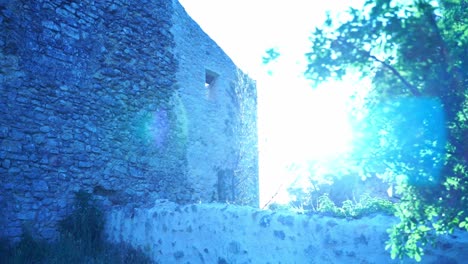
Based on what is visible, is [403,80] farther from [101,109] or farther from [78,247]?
[101,109]

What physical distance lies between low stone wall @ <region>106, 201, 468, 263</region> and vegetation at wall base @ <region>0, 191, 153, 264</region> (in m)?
0.18

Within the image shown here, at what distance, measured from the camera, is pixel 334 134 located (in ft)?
7.52

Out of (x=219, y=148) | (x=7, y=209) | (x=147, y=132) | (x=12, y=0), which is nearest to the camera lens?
(x=7, y=209)

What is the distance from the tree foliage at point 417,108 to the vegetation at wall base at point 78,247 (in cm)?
355

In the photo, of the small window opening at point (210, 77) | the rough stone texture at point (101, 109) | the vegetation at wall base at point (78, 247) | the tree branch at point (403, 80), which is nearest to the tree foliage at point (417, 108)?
the tree branch at point (403, 80)

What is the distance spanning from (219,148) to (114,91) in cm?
358

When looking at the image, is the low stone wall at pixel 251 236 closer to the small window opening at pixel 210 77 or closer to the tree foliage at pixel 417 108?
the tree foliage at pixel 417 108

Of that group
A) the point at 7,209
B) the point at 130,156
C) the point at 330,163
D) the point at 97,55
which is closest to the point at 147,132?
the point at 130,156

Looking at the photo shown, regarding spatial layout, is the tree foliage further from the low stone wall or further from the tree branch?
the low stone wall

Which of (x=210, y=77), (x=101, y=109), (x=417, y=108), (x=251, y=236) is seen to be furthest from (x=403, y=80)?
(x=210, y=77)

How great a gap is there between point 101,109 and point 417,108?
5369 millimetres

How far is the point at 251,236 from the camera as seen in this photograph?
377 centimetres

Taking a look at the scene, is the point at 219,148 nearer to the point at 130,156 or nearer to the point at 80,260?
the point at 130,156

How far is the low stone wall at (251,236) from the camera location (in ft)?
9.57
